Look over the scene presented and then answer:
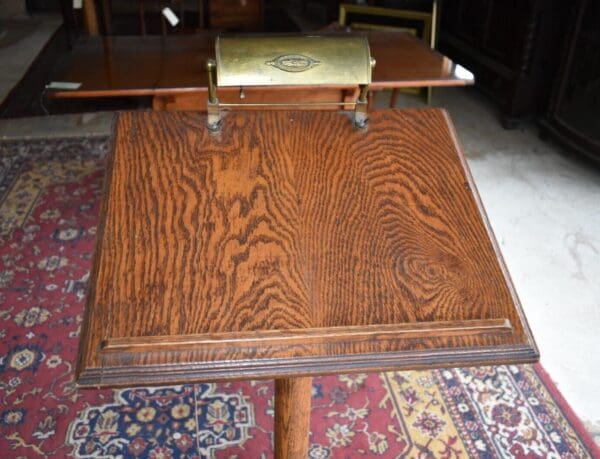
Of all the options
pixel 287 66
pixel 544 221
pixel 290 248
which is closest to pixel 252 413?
pixel 290 248

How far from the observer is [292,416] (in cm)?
119

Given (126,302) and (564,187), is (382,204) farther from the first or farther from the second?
(564,187)

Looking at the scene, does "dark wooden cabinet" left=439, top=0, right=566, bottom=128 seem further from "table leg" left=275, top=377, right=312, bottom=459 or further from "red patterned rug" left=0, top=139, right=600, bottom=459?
"table leg" left=275, top=377, right=312, bottom=459

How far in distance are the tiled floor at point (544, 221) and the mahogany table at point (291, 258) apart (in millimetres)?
1152

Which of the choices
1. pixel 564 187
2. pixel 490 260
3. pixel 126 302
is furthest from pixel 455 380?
pixel 564 187

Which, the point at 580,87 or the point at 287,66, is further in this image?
the point at 580,87

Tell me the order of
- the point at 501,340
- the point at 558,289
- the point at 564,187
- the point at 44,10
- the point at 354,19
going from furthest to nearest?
the point at 44,10, the point at 354,19, the point at 564,187, the point at 558,289, the point at 501,340

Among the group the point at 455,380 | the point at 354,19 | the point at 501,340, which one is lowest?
→ the point at 455,380

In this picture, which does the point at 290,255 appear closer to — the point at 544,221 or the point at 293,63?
the point at 293,63

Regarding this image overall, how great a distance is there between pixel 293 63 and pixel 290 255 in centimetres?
43

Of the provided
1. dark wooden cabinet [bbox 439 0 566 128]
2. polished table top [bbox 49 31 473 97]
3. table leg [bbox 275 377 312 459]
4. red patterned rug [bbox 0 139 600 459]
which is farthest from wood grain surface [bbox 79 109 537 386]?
dark wooden cabinet [bbox 439 0 566 128]

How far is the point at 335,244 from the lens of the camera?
1008 millimetres

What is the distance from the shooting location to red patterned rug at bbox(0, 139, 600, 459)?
5.63 ft

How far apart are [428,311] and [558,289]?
5.58 feet
